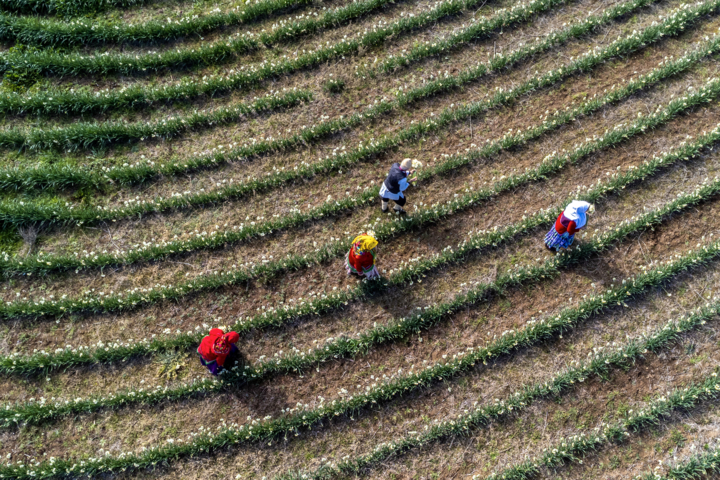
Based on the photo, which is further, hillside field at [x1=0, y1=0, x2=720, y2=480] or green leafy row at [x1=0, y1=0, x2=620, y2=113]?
green leafy row at [x1=0, y1=0, x2=620, y2=113]

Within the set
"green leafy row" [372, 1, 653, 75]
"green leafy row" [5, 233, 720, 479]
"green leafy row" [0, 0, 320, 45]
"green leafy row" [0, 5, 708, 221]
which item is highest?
"green leafy row" [0, 0, 320, 45]

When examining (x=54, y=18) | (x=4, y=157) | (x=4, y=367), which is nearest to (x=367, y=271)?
(x=4, y=367)

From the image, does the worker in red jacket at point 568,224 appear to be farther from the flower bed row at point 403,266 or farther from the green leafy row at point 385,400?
the green leafy row at point 385,400

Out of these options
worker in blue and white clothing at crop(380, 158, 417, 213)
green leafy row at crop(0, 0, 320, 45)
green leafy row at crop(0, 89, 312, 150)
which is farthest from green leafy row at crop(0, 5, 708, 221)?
green leafy row at crop(0, 0, 320, 45)

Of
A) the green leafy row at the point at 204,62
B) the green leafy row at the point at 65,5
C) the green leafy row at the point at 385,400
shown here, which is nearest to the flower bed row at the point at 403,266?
the green leafy row at the point at 385,400

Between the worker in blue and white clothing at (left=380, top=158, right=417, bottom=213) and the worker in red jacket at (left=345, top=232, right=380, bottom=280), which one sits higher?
the worker in blue and white clothing at (left=380, top=158, right=417, bottom=213)

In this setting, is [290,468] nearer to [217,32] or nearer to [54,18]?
[217,32]

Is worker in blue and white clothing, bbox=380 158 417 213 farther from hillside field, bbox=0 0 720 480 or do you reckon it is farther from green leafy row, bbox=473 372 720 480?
green leafy row, bbox=473 372 720 480

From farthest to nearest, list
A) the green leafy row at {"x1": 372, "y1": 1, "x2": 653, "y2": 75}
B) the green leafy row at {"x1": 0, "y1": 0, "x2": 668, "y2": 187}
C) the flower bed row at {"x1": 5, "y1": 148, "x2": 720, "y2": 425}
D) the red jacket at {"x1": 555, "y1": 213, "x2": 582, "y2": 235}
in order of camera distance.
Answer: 1. the green leafy row at {"x1": 372, "y1": 1, "x2": 653, "y2": 75}
2. the green leafy row at {"x1": 0, "y1": 0, "x2": 668, "y2": 187}
3. the flower bed row at {"x1": 5, "y1": 148, "x2": 720, "y2": 425}
4. the red jacket at {"x1": 555, "y1": 213, "x2": 582, "y2": 235}
